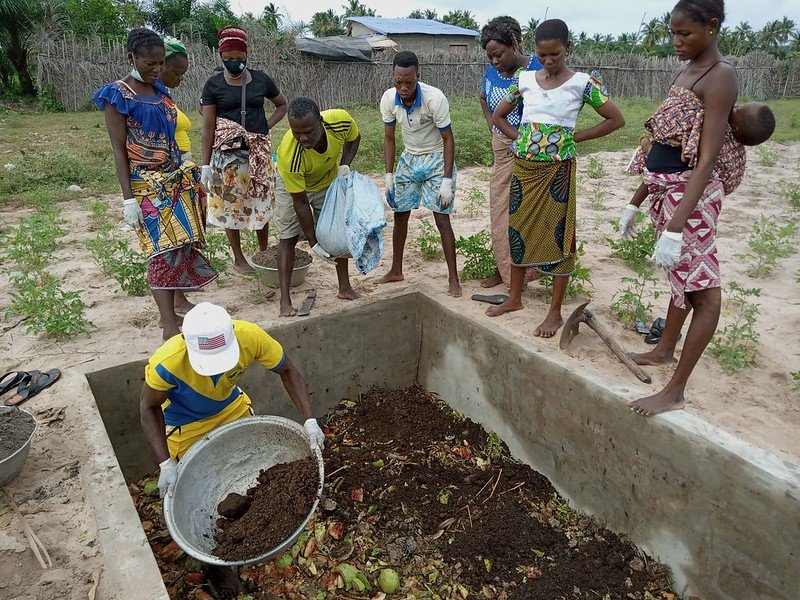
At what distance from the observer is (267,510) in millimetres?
2504

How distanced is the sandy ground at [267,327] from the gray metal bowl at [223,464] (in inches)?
16.7

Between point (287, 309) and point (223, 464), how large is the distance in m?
1.29

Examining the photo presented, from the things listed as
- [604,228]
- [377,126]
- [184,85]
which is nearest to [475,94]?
[377,126]

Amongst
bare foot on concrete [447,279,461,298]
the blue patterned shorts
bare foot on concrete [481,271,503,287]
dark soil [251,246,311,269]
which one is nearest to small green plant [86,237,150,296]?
dark soil [251,246,311,269]

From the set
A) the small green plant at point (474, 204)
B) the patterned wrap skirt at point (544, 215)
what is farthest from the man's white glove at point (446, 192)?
the small green plant at point (474, 204)

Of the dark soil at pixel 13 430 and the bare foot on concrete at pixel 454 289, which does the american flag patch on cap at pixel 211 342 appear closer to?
the dark soil at pixel 13 430

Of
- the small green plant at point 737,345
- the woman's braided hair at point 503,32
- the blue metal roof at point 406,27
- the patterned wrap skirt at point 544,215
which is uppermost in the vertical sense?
the blue metal roof at point 406,27

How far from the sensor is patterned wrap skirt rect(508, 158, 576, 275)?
10.8 feet

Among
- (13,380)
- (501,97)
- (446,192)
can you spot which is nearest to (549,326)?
(446,192)

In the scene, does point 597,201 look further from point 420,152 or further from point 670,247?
point 670,247

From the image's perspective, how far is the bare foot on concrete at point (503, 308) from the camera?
3.69 metres

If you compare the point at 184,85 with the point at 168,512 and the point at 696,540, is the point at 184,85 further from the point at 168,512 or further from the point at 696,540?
the point at 696,540

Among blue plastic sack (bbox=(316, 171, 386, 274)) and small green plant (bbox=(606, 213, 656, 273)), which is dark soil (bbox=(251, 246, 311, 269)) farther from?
small green plant (bbox=(606, 213, 656, 273))

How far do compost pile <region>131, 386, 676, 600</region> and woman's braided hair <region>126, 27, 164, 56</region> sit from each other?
2487 mm
